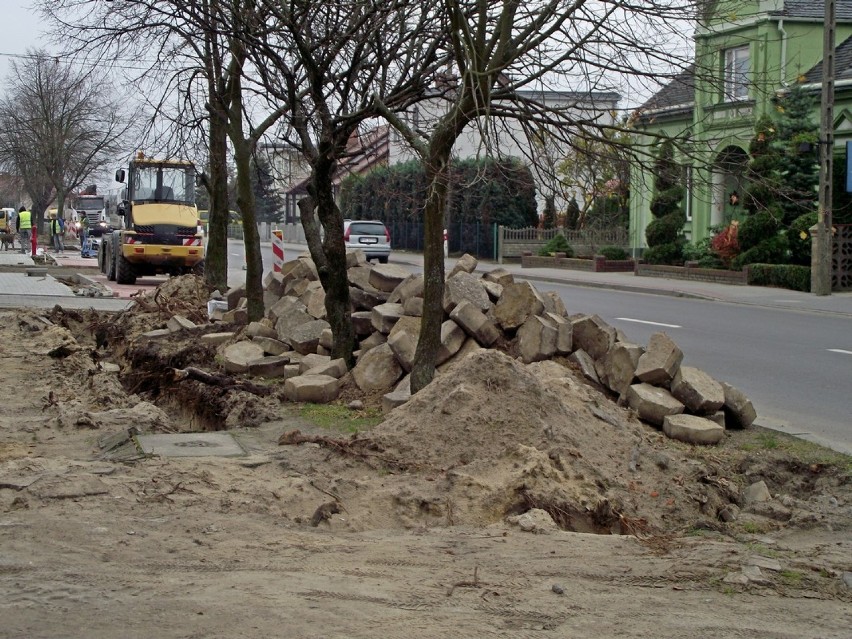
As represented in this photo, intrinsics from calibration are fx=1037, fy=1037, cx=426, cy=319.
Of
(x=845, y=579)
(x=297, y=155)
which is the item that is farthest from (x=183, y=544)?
(x=297, y=155)

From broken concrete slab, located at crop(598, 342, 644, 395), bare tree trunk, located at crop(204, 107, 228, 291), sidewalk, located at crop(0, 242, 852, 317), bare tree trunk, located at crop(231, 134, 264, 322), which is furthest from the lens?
sidewalk, located at crop(0, 242, 852, 317)

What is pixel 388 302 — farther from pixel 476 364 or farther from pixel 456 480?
pixel 456 480

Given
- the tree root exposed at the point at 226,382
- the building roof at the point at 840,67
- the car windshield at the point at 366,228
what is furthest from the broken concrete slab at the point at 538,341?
the car windshield at the point at 366,228

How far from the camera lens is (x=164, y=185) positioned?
93.7 feet

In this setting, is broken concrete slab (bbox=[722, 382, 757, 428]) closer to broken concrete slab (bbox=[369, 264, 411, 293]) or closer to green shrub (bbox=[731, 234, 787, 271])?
broken concrete slab (bbox=[369, 264, 411, 293])

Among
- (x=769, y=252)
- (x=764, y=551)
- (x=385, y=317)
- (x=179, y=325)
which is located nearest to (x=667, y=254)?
(x=769, y=252)

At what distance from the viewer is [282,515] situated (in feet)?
19.7

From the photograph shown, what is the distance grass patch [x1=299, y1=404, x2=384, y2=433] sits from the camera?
8.86 meters

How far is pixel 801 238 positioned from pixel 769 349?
540 inches

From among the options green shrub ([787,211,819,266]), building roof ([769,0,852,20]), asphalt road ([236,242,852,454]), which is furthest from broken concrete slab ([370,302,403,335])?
building roof ([769,0,852,20])

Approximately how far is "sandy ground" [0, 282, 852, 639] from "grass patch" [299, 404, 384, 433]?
0.25 m

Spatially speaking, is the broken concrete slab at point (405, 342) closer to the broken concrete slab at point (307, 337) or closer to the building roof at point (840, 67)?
the broken concrete slab at point (307, 337)

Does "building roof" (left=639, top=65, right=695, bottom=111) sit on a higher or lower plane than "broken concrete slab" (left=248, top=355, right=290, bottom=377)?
higher

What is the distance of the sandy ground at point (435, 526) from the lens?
4.32 metres
